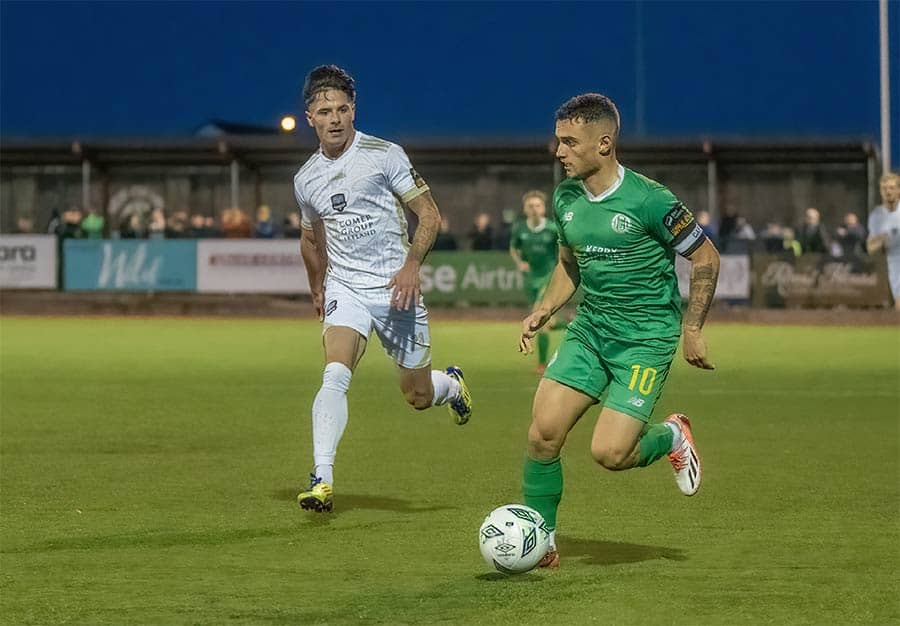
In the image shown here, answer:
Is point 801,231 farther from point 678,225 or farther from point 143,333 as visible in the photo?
point 678,225

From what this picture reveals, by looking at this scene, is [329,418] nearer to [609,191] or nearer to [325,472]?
[325,472]

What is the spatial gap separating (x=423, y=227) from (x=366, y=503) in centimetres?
164

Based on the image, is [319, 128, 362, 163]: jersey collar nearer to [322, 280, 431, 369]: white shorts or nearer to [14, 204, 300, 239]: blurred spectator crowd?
[322, 280, 431, 369]: white shorts

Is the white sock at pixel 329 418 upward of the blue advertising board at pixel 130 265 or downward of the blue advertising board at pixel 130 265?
downward

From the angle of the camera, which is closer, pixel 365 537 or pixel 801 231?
pixel 365 537

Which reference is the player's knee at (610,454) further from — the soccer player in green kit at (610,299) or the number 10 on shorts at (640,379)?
the number 10 on shorts at (640,379)

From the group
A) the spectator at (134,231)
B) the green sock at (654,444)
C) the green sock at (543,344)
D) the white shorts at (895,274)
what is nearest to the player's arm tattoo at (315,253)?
the green sock at (654,444)

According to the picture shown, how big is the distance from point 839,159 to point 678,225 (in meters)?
35.7

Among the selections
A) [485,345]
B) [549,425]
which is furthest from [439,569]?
[485,345]

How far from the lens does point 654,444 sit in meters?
8.24

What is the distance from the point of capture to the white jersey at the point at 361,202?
9.73m

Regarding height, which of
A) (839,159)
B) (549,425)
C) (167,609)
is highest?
(839,159)

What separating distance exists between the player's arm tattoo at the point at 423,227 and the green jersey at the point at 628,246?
5.67ft

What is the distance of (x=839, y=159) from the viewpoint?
138 feet
